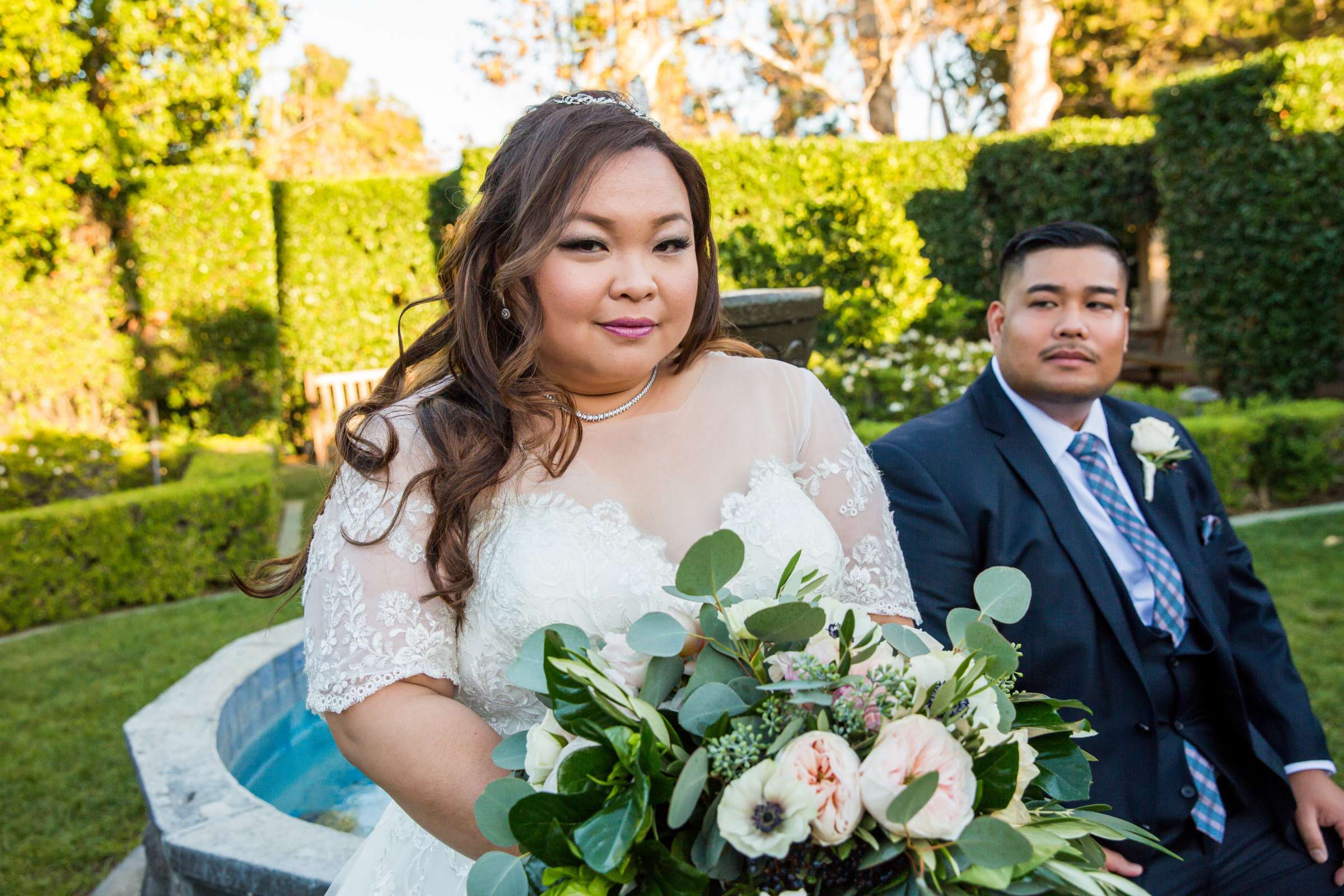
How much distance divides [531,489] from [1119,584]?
1663mm

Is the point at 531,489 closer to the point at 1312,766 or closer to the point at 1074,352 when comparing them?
the point at 1074,352

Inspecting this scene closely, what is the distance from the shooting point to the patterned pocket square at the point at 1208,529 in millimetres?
2945

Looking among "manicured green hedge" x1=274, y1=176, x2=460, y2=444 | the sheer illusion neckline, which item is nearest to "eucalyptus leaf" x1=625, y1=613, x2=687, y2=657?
the sheer illusion neckline

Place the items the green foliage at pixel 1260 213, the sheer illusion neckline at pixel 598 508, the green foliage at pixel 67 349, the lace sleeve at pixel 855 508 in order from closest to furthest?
the sheer illusion neckline at pixel 598 508
the lace sleeve at pixel 855 508
the green foliage at pixel 1260 213
the green foliage at pixel 67 349

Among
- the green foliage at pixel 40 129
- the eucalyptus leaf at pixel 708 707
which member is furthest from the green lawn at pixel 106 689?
the green foliage at pixel 40 129

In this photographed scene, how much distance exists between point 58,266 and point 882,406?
29.3ft

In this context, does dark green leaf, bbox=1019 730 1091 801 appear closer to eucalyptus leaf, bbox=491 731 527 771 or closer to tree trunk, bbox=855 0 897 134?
eucalyptus leaf, bbox=491 731 527 771

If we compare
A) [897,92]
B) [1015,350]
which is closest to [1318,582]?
[1015,350]

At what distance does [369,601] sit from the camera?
1.82 metres

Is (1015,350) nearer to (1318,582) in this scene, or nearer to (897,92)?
(1318,582)

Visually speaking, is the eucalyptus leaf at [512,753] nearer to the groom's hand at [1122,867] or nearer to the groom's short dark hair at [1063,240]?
the groom's hand at [1122,867]

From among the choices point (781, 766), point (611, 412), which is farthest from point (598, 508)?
point (781, 766)

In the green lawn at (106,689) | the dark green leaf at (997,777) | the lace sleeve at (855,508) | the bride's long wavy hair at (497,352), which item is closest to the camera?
the dark green leaf at (997,777)

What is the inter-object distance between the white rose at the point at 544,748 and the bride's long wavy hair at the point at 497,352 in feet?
1.79
